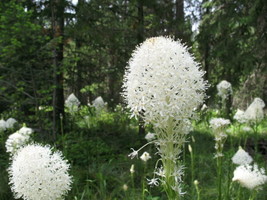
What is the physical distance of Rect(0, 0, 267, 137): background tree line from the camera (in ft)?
20.8

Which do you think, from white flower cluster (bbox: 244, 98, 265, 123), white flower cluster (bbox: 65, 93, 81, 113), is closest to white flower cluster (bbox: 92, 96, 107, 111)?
white flower cluster (bbox: 65, 93, 81, 113)

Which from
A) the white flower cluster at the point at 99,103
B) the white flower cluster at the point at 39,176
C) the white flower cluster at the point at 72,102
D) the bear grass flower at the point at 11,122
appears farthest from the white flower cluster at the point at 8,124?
the white flower cluster at the point at 39,176

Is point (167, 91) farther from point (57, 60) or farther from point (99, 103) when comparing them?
point (99, 103)

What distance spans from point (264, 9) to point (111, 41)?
13.6 ft

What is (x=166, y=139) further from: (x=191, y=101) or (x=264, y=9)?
(x=264, y=9)

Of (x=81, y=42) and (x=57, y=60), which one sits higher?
(x=81, y=42)

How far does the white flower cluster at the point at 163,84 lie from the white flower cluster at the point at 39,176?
98 centimetres

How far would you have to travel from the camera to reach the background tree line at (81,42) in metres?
6.34

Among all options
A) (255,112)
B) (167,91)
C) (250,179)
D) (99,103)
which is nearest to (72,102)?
(99,103)

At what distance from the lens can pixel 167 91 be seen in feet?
6.40

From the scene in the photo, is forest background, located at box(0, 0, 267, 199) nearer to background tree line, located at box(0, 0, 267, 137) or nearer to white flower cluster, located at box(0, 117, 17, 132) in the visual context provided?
background tree line, located at box(0, 0, 267, 137)

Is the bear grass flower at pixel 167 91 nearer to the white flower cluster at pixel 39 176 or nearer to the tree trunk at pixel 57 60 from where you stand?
the white flower cluster at pixel 39 176

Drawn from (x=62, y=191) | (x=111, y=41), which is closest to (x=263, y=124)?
(x=111, y=41)

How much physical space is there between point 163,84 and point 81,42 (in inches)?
294
